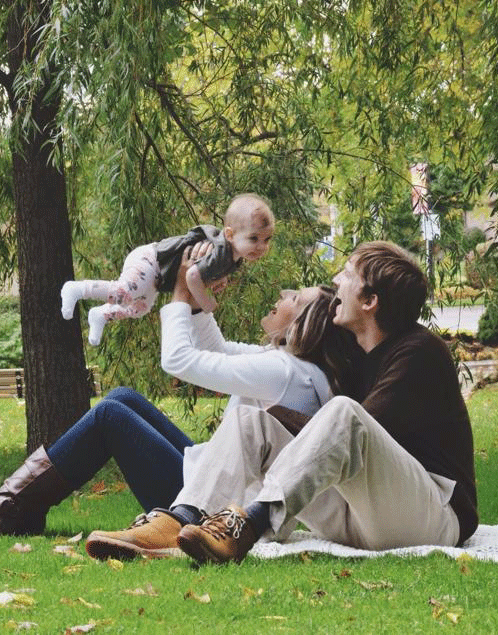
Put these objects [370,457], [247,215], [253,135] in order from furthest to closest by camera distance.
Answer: [253,135], [247,215], [370,457]

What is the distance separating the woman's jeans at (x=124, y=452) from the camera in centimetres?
461

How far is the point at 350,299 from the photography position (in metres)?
4.15

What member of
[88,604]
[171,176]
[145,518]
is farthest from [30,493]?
[171,176]

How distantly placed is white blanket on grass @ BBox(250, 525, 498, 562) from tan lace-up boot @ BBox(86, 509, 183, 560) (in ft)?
0.93

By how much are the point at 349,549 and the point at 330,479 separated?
53 cm

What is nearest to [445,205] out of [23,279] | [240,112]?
[240,112]

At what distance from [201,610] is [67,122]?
112 inches

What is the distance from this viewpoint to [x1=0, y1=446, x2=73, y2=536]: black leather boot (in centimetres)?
468

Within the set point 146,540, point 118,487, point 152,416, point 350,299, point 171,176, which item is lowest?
point 118,487

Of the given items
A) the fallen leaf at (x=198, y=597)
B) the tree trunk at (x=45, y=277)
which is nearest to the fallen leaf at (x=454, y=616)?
the fallen leaf at (x=198, y=597)

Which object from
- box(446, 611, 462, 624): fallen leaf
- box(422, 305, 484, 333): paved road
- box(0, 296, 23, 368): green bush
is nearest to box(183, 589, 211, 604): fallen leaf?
box(446, 611, 462, 624): fallen leaf

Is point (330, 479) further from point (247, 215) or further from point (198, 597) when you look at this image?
point (247, 215)

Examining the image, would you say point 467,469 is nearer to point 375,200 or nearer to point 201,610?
point 201,610

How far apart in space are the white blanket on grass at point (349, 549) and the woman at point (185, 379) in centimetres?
47
